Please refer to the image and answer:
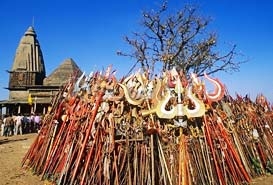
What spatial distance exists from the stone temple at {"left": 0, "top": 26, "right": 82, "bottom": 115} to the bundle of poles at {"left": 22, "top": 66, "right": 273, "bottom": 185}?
27568 mm

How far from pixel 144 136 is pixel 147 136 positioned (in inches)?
3.3

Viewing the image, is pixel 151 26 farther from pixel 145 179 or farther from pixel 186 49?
pixel 145 179

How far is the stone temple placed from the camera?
37.1 meters

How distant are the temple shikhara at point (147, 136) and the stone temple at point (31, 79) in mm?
27480

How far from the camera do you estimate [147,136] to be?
7117 millimetres

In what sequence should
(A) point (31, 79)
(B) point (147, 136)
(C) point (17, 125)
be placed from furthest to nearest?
(A) point (31, 79)
(C) point (17, 125)
(B) point (147, 136)

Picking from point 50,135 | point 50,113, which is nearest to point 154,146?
point 50,135

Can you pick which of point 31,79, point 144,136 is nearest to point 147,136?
point 144,136

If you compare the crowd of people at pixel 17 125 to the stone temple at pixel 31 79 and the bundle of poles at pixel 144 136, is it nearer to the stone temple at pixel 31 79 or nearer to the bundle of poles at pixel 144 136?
the stone temple at pixel 31 79

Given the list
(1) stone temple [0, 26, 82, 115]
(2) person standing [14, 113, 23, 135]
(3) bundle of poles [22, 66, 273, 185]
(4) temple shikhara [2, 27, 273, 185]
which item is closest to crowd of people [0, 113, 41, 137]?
(2) person standing [14, 113, 23, 135]

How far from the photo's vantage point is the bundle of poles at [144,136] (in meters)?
6.87

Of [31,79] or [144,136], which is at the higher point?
[31,79]

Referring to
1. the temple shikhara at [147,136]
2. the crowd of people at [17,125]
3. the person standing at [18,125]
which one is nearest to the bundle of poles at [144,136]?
the temple shikhara at [147,136]

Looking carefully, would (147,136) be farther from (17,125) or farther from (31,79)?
(31,79)
